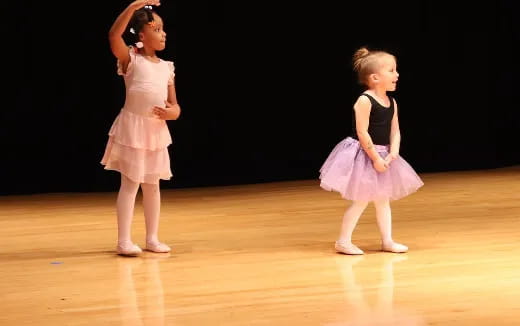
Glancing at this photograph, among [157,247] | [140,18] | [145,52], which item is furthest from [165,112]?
[157,247]

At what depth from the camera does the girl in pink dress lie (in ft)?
13.5

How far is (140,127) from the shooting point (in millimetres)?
4137

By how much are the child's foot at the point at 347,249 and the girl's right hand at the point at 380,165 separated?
1.05 feet

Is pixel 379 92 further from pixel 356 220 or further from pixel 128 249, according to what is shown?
pixel 128 249

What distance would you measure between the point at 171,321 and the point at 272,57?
410 cm

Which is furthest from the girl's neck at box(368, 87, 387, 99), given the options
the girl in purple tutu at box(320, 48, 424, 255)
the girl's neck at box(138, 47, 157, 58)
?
the girl's neck at box(138, 47, 157, 58)

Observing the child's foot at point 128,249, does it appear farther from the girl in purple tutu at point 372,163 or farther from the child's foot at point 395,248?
the child's foot at point 395,248

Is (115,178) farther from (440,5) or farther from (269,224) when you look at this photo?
(440,5)

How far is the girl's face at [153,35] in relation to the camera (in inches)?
164

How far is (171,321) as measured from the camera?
9.97ft

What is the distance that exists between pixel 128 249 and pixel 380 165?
1045 millimetres

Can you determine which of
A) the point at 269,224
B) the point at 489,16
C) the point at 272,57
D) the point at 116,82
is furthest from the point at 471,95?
the point at 269,224

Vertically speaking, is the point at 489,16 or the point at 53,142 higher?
the point at 489,16

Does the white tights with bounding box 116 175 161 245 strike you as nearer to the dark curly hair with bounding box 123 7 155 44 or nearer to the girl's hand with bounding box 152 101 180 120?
the girl's hand with bounding box 152 101 180 120
